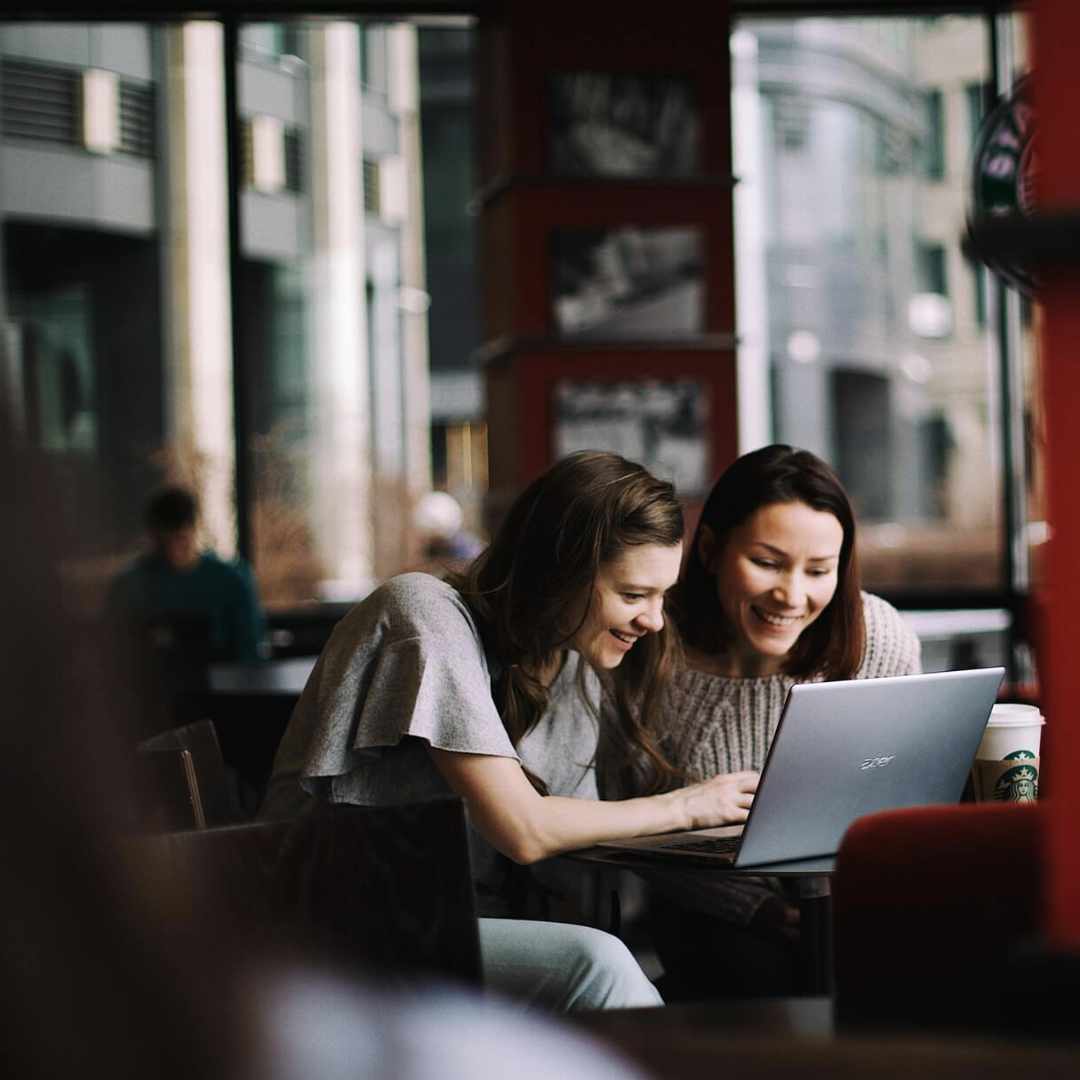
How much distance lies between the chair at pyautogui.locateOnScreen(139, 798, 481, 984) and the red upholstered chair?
40 centimetres

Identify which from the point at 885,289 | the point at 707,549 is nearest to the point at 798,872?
the point at 707,549

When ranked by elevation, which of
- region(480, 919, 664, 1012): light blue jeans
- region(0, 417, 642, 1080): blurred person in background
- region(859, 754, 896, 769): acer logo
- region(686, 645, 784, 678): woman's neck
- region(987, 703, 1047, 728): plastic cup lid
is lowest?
region(480, 919, 664, 1012): light blue jeans

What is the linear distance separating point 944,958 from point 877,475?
5.45 m

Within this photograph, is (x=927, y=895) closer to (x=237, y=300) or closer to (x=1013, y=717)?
(x=1013, y=717)

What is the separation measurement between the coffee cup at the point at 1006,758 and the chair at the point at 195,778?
3.63 feet

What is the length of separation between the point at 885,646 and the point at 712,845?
28.7 inches

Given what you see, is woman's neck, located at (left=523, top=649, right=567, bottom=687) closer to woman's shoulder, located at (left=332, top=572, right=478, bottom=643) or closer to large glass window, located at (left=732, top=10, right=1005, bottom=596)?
woman's shoulder, located at (left=332, top=572, right=478, bottom=643)

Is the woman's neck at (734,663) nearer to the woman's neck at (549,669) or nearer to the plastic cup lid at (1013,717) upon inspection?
the woman's neck at (549,669)

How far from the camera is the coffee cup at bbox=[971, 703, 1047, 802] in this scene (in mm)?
2467

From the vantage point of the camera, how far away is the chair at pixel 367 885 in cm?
175

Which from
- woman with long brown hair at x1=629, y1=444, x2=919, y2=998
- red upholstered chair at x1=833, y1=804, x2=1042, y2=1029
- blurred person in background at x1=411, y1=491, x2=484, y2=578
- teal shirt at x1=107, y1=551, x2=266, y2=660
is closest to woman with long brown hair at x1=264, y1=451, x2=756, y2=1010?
woman with long brown hair at x1=629, y1=444, x2=919, y2=998

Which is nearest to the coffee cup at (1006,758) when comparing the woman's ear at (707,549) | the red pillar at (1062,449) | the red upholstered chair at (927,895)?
the woman's ear at (707,549)

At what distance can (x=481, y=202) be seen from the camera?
20.7 ft

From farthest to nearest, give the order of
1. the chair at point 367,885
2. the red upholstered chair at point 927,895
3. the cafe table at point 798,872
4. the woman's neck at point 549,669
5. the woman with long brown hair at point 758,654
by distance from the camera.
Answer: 1. the woman with long brown hair at point 758,654
2. the woman's neck at point 549,669
3. the cafe table at point 798,872
4. the chair at point 367,885
5. the red upholstered chair at point 927,895
